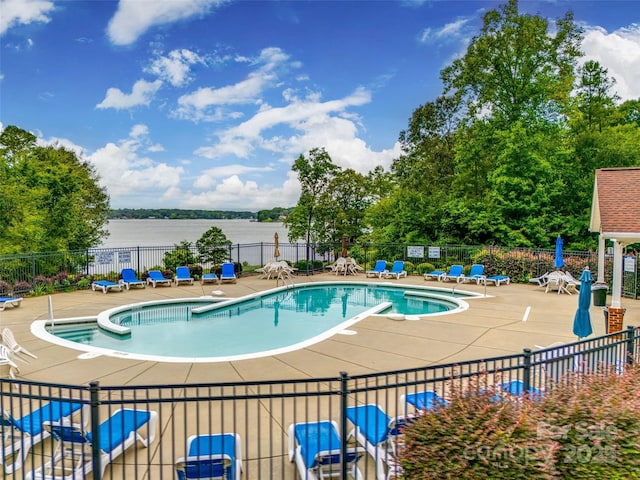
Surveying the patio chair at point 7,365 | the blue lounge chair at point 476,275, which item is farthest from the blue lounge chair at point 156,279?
the blue lounge chair at point 476,275

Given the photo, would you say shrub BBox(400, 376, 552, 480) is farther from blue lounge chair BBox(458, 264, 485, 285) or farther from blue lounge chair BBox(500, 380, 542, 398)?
blue lounge chair BBox(458, 264, 485, 285)

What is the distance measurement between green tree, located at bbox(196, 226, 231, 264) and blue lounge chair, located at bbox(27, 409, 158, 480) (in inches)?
647

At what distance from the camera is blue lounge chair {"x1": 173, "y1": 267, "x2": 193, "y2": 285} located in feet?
59.3

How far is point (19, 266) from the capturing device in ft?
52.7

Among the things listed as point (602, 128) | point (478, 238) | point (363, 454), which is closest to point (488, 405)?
point (363, 454)

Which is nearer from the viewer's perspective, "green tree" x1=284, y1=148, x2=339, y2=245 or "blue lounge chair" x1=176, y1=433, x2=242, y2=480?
"blue lounge chair" x1=176, y1=433, x2=242, y2=480

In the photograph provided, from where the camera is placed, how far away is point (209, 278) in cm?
1842

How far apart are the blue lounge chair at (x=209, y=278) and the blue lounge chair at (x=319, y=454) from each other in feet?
47.9

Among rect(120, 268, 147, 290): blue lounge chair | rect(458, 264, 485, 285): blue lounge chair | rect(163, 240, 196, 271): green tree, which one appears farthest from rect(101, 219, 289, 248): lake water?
rect(458, 264, 485, 285): blue lounge chair

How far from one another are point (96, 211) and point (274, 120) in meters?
14.0

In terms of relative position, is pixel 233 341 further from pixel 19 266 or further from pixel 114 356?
pixel 19 266

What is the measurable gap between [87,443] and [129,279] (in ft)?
45.6

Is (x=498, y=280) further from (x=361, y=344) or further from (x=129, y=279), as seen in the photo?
(x=129, y=279)

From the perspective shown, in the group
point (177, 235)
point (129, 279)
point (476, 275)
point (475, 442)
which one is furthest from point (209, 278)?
point (177, 235)
